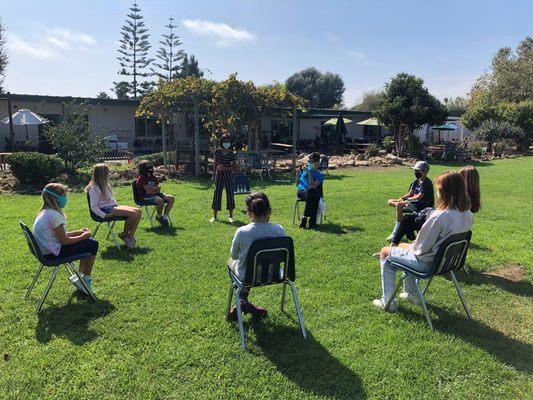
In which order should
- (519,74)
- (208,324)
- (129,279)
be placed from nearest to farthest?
(208,324)
(129,279)
(519,74)

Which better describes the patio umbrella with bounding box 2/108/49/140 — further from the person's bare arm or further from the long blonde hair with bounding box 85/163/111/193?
the person's bare arm

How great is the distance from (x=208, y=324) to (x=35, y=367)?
1.30 m

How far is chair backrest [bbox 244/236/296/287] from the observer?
10.5ft

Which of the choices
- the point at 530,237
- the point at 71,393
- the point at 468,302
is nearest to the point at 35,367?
the point at 71,393

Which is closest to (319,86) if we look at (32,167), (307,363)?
(32,167)

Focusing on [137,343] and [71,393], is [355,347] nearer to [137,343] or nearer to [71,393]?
[137,343]

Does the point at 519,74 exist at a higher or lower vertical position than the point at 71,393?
higher

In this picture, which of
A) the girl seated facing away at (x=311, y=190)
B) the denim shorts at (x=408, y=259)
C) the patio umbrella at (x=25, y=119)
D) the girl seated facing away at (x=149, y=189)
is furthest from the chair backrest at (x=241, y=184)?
the patio umbrella at (x=25, y=119)

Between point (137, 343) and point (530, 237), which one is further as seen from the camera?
point (530, 237)

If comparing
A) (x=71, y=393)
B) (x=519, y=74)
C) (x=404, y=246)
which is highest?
(x=519, y=74)

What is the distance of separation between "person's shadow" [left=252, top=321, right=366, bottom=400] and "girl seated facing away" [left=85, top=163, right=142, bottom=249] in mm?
2943

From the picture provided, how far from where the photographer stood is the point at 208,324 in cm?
365

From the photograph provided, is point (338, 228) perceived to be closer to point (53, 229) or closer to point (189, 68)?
point (53, 229)

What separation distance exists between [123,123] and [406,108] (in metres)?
14.6
